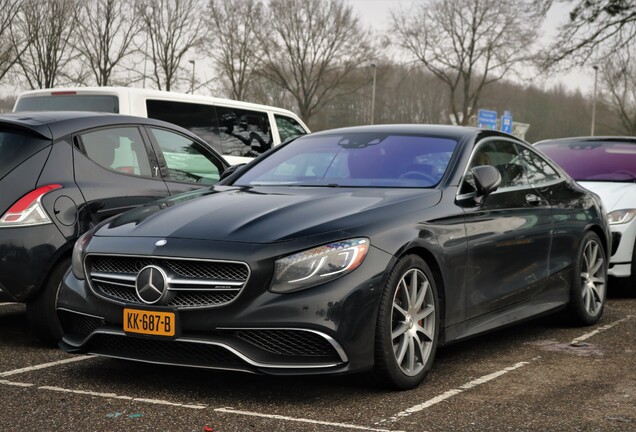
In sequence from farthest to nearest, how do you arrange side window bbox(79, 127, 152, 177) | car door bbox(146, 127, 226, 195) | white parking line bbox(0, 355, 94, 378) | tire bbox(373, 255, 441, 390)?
1. car door bbox(146, 127, 226, 195)
2. side window bbox(79, 127, 152, 177)
3. white parking line bbox(0, 355, 94, 378)
4. tire bbox(373, 255, 441, 390)

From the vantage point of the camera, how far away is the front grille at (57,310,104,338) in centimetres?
468

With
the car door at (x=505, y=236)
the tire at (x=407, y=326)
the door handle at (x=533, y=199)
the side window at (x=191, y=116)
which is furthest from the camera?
the side window at (x=191, y=116)

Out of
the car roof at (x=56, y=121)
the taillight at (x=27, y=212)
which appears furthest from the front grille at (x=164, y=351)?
the car roof at (x=56, y=121)

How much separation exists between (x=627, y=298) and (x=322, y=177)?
14.4ft

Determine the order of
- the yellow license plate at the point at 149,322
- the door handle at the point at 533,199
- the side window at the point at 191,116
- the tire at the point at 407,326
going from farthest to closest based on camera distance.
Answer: the side window at the point at 191,116, the door handle at the point at 533,199, the tire at the point at 407,326, the yellow license plate at the point at 149,322

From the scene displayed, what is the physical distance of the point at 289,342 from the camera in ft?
14.0

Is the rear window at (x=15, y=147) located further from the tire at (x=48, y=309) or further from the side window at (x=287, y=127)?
the side window at (x=287, y=127)

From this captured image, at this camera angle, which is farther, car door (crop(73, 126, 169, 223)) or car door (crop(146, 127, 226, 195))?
car door (crop(146, 127, 226, 195))

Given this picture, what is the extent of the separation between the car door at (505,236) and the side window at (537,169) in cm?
8

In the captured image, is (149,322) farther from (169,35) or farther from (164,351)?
(169,35)

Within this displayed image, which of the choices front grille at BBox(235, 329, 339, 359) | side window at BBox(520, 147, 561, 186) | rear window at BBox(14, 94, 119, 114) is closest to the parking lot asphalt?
front grille at BBox(235, 329, 339, 359)

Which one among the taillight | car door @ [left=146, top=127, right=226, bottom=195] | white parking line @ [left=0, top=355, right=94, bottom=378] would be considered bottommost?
white parking line @ [left=0, top=355, right=94, bottom=378]

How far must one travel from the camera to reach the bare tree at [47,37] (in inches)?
1374

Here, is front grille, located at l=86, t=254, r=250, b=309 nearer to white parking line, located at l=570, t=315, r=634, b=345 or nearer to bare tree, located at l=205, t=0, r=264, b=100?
white parking line, located at l=570, t=315, r=634, b=345
